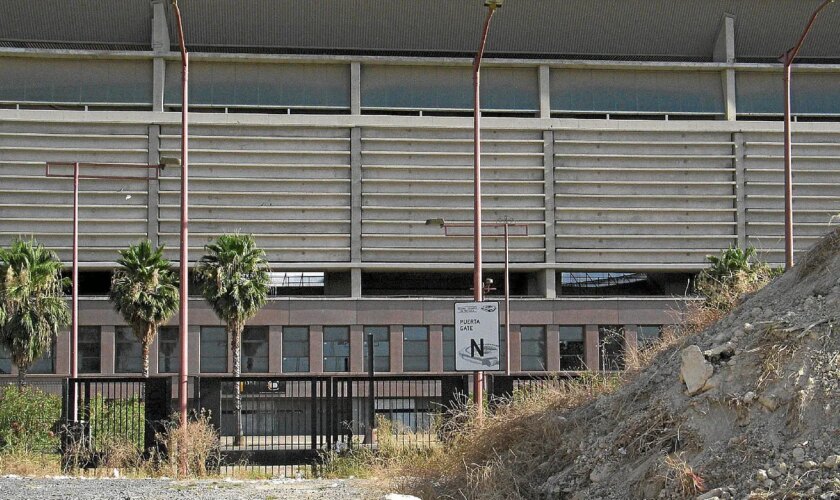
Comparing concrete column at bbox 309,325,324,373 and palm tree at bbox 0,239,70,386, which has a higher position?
palm tree at bbox 0,239,70,386

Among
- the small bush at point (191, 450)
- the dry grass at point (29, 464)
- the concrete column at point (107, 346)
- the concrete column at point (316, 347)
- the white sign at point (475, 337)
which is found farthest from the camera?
the concrete column at point (316, 347)

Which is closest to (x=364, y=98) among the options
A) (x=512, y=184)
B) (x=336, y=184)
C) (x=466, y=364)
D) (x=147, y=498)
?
(x=336, y=184)

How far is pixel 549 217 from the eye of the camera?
58.5 meters

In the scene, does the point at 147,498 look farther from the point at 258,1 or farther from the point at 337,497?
the point at 258,1

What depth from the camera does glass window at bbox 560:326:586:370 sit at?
192ft

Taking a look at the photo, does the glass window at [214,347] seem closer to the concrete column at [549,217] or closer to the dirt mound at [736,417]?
the concrete column at [549,217]

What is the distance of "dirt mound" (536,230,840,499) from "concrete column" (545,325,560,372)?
151 ft

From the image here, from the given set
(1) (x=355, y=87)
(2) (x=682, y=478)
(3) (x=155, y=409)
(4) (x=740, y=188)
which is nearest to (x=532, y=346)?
(4) (x=740, y=188)

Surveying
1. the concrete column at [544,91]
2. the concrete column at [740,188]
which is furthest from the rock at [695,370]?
the concrete column at [740,188]

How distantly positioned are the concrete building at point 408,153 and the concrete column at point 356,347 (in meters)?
0.11

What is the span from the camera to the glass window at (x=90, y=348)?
56156mm

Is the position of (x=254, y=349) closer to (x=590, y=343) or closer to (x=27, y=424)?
(x=590, y=343)

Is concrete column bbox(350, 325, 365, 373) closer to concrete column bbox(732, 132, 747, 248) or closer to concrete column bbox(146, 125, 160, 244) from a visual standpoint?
concrete column bbox(146, 125, 160, 244)

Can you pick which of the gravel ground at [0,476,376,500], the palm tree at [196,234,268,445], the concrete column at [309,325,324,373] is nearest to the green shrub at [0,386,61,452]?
the gravel ground at [0,476,376,500]
